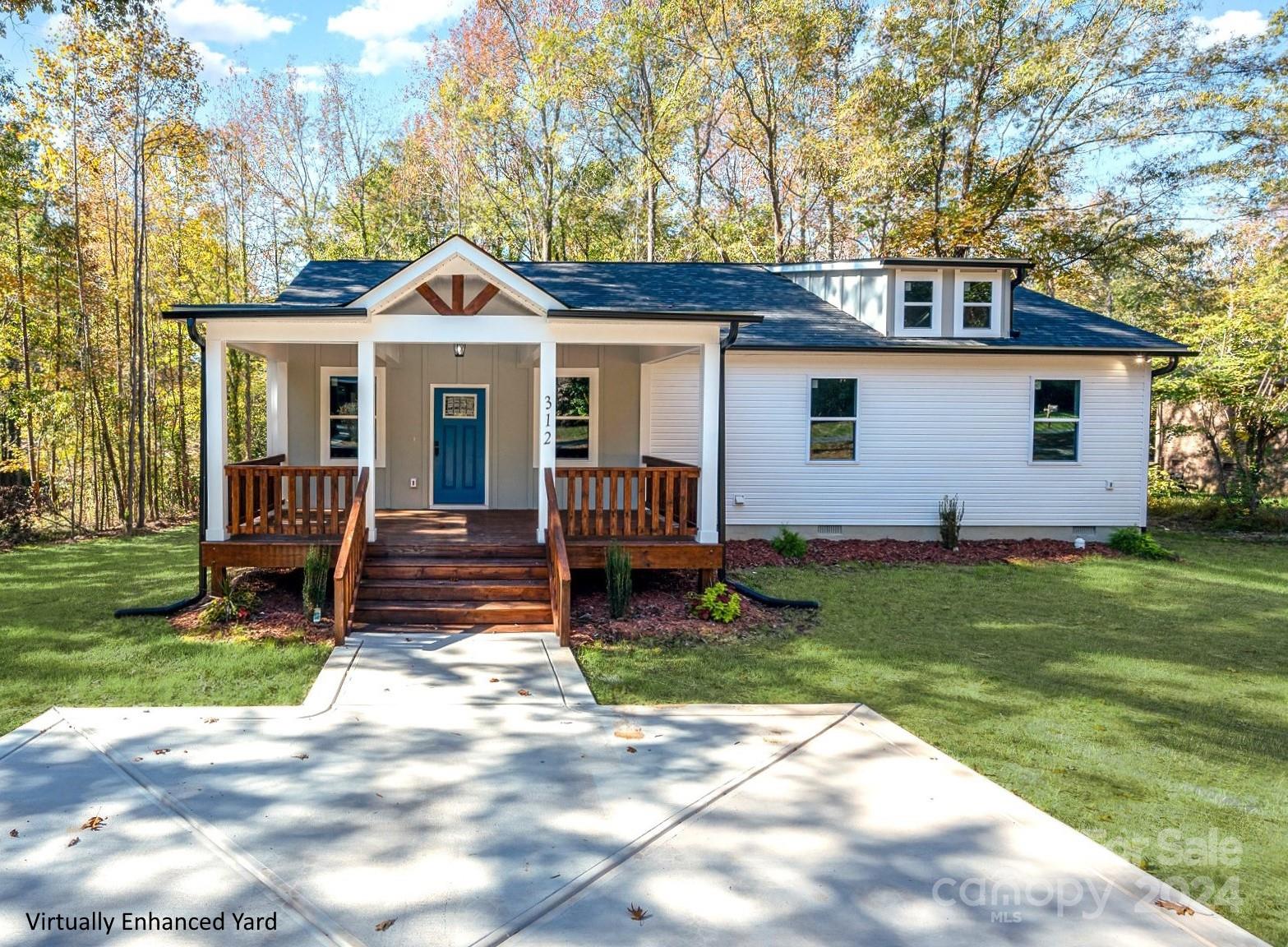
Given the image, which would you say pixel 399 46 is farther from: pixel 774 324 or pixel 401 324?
pixel 401 324

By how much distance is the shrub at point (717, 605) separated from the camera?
8.11 metres

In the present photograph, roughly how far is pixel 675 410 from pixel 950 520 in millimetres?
4615

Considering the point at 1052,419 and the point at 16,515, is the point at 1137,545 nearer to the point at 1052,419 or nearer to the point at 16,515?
the point at 1052,419

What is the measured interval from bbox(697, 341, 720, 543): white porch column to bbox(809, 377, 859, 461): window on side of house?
4093 mm

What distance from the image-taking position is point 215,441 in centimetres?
852

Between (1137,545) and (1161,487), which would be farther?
(1161,487)

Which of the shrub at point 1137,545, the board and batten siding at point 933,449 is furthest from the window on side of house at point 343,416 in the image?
the shrub at point 1137,545

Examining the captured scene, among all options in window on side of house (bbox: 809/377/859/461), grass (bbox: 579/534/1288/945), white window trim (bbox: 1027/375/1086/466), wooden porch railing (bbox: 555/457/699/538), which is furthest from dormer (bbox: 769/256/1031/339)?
wooden porch railing (bbox: 555/457/699/538)

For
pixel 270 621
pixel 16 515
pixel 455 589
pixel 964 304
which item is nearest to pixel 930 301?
pixel 964 304

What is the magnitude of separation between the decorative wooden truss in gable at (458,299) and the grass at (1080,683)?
3.84 metres

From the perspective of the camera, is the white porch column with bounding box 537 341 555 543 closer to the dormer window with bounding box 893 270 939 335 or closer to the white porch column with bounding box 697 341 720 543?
the white porch column with bounding box 697 341 720 543

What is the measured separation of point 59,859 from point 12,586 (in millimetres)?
7853

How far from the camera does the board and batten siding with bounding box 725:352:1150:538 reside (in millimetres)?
12516

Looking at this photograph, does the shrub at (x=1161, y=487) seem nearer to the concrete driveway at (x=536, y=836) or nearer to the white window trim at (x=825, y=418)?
the white window trim at (x=825, y=418)
